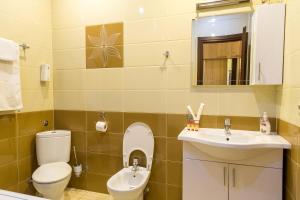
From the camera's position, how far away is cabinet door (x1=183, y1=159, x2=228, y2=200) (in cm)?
160

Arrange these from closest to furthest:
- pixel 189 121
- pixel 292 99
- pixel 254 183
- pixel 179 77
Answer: pixel 292 99
pixel 254 183
pixel 189 121
pixel 179 77

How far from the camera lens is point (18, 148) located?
2.08 m

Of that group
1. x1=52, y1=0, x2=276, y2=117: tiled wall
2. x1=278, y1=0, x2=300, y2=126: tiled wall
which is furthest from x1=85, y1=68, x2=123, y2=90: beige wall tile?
x1=278, y1=0, x2=300, y2=126: tiled wall

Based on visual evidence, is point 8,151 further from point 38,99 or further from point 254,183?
point 254,183

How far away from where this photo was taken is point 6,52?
5.89 feet

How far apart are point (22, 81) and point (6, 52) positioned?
371mm

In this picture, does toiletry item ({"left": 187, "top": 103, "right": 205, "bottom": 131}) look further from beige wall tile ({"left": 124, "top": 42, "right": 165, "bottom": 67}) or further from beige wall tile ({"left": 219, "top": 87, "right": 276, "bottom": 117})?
beige wall tile ({"left": 124, "top": 42, "right": 165, "bottom": 67})

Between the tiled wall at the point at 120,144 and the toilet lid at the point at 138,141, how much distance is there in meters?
0.05

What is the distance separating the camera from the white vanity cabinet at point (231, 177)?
1.49 metres

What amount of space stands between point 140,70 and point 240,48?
3.11 feet

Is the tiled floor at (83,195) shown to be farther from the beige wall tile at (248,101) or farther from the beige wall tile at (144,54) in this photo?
the beige wall tile at (248,101)

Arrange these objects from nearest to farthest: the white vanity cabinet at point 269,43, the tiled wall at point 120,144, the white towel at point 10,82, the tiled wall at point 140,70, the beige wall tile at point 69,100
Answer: the white vanity cabinet at point 269,43, the white towel at point 10,82, the tiled wall at point 140,70, the tiled wall at point 120,144, the beige wall tile at point 69,100

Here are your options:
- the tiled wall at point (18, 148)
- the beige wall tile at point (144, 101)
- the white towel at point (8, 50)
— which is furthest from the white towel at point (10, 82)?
the beige wall tile at point (144, 101)

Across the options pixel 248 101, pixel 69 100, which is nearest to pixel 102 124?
pixel 69 100
